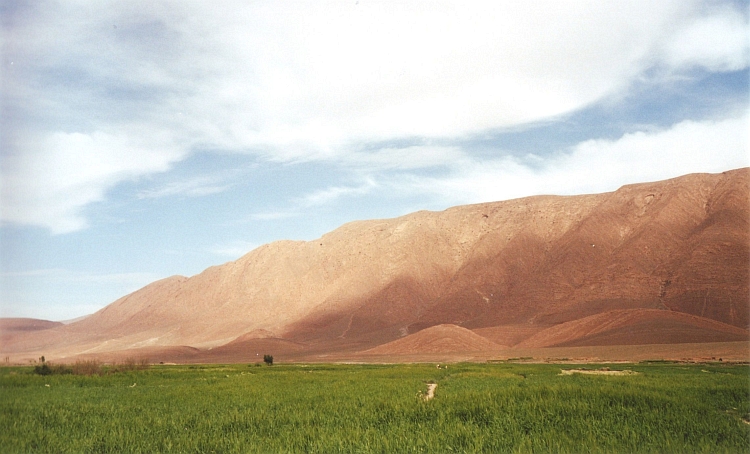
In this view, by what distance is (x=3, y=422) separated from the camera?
13.0 metres

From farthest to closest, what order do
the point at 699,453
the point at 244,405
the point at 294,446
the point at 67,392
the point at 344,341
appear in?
the point at 344,341 < the point at 67,392 < the point at 244,405 < the point at 294,446 < the point at 699,453

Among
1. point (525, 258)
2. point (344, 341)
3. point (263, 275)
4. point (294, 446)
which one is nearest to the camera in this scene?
point (294, 446)

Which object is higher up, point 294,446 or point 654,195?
point 654,195

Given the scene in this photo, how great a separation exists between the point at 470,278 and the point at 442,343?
43438 millimetres

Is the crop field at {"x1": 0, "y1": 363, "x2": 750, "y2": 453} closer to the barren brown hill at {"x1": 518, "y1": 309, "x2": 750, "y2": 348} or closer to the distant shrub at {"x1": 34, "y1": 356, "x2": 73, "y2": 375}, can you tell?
the distant shrub at {"x1": 34, "y1": 356, "x2": 73, "y2": 375}

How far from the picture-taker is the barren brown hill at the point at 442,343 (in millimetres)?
86750

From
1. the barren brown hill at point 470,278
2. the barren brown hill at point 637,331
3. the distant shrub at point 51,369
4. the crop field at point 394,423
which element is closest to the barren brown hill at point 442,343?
the barren brown hill at point 637,331

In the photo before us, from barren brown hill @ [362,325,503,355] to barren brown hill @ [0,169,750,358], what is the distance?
11.5 m

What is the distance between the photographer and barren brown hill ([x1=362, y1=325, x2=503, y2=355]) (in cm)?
8675

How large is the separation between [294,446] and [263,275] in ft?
504

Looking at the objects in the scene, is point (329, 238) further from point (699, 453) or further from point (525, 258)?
point (699, 453)

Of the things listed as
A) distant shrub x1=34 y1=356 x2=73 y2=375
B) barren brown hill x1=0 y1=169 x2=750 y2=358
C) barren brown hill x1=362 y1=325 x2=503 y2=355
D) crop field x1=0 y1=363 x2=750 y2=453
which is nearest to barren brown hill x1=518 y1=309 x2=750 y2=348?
barren brown hill x1=0 y1=169 x2=750 y2=358

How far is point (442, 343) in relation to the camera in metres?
88.8

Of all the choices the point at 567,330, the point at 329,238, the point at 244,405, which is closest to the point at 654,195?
the point at 567,330
